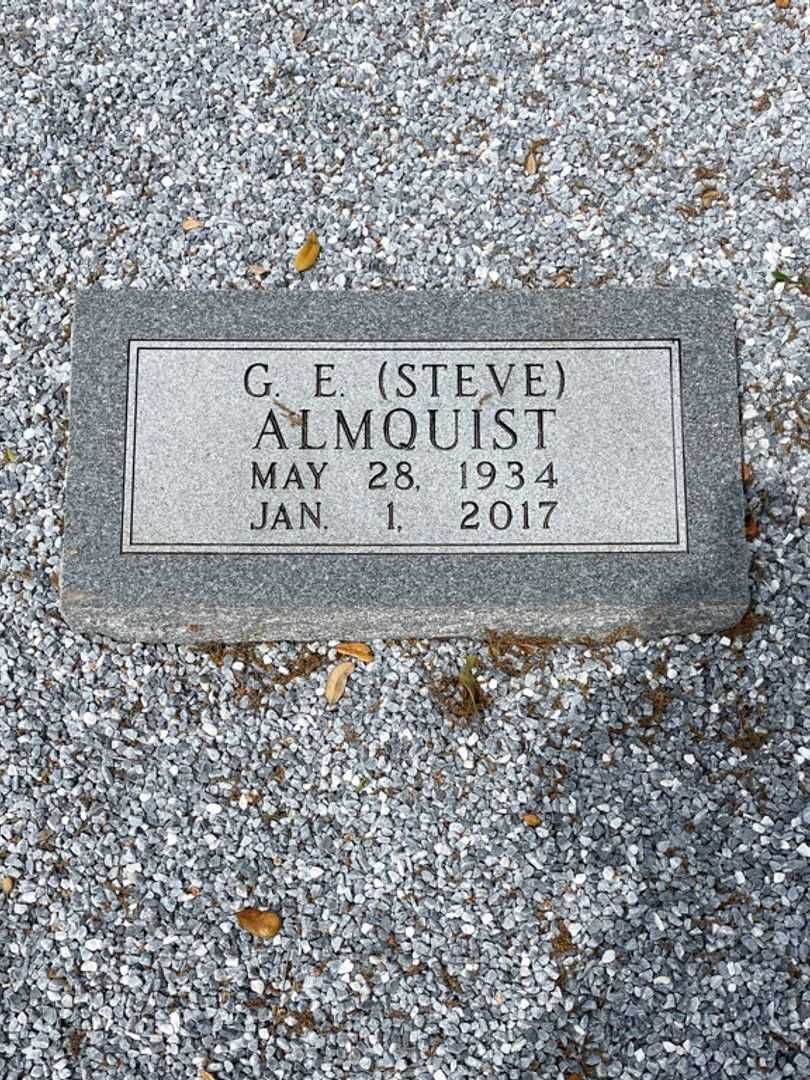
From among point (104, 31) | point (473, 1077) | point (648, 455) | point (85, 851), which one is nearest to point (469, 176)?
point (648, 455)

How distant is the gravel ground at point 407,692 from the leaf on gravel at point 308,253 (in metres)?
0.05

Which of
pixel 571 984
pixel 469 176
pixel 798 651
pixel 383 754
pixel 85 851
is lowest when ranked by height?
pixel 571 984

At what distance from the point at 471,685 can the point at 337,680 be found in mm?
371

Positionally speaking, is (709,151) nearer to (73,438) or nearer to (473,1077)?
(73,438)

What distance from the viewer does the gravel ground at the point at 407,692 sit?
8.88ft

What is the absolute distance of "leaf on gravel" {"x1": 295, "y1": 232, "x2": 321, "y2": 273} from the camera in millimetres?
3158

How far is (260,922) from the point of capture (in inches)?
108

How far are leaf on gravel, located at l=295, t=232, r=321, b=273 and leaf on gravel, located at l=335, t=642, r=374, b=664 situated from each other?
1122mm

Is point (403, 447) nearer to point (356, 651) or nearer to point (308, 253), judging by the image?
point (356, 651)

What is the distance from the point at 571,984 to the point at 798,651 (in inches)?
42.6

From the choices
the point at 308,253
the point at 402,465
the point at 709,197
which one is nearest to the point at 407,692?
the point at 402,465

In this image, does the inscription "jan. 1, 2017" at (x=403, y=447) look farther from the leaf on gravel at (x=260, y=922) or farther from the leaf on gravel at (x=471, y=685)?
the leaf on gravel at (x=260, y=922)

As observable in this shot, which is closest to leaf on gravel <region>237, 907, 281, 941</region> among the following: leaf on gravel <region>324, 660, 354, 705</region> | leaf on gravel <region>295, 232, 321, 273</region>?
leaf on gravel <region>324, 660, 354, 705</region>

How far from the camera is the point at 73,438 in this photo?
298 centimetres
